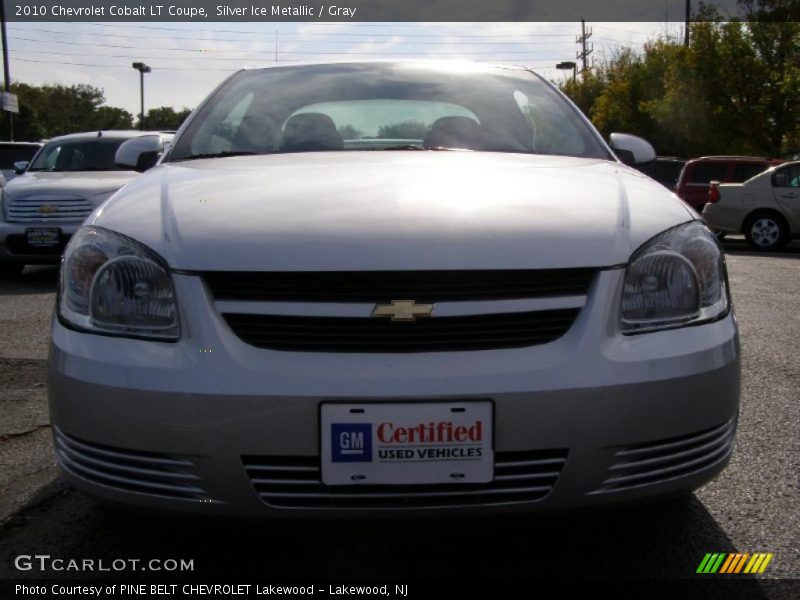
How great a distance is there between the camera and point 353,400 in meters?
2.01

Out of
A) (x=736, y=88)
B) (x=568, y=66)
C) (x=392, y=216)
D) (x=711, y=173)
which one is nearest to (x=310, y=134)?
(x=392, y=216)

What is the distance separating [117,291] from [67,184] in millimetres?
8114

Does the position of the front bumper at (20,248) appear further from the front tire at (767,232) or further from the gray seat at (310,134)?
the front tire at (767,232)

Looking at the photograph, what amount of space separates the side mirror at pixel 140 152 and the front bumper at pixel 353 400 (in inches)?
72.6

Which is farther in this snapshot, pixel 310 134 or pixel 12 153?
pixel 12 153

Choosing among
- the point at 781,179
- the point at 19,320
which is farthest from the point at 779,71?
the point at 19,320

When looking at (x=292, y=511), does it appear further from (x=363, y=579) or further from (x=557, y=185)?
(x=557, y=185)

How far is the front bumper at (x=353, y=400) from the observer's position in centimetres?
202

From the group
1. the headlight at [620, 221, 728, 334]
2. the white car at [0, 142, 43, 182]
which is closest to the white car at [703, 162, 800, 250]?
the white car at [0, 142, 43, 182]

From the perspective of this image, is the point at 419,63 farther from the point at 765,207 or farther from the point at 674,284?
the point at 765,207

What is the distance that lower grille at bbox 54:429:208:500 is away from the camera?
83.1 inches

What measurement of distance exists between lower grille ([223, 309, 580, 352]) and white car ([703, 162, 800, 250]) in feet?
47.9

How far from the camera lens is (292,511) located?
206cm

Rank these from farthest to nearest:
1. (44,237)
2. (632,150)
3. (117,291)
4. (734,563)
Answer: (44,237) → (632,150) → (734,563) → (117,291)
